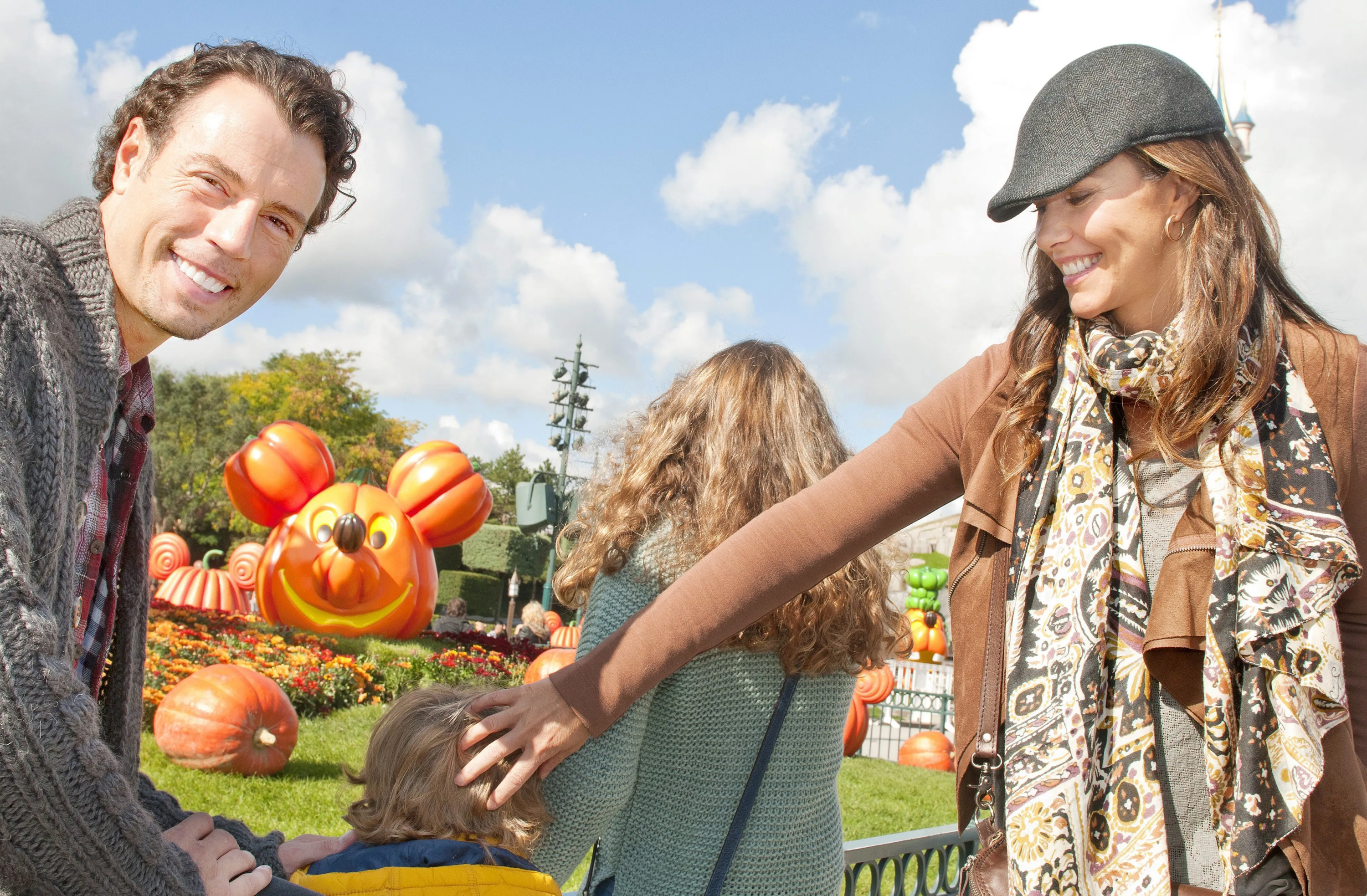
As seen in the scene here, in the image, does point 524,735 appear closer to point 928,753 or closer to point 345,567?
point 928,753

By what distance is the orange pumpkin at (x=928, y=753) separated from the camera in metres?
10.6

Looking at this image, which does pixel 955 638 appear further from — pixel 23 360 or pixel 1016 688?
pixel 23 360

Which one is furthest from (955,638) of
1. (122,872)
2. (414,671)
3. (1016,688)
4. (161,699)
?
(414,671)

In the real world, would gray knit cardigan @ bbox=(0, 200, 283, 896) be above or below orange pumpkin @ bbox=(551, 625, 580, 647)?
below

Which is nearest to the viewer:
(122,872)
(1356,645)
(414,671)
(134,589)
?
(122,872)

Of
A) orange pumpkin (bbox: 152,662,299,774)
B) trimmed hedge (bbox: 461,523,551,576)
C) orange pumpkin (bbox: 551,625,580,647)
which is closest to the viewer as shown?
orange pumpkin (bbox: 152,662,299,774)

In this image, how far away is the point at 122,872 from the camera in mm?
1179

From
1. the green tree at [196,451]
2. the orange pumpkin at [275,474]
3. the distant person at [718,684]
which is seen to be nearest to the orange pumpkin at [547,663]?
the orange pumpkin at [275,474]

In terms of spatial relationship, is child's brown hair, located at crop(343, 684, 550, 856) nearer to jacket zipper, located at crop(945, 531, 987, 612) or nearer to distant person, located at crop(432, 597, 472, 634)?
jacket zipper, located at crop(945, 531, 987, 612)

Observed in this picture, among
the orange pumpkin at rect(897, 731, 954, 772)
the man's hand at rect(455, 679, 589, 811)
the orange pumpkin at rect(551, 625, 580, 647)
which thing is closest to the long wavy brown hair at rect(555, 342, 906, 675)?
the man's hand at rect(455, 679, 589, 811)

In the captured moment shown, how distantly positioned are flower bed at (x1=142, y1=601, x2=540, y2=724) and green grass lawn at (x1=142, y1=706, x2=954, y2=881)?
0.27 meters

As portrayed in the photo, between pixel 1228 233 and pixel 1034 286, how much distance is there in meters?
0.41

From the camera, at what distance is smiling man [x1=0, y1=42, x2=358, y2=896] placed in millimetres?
1129

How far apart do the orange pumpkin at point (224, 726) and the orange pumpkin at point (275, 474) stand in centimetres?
561
